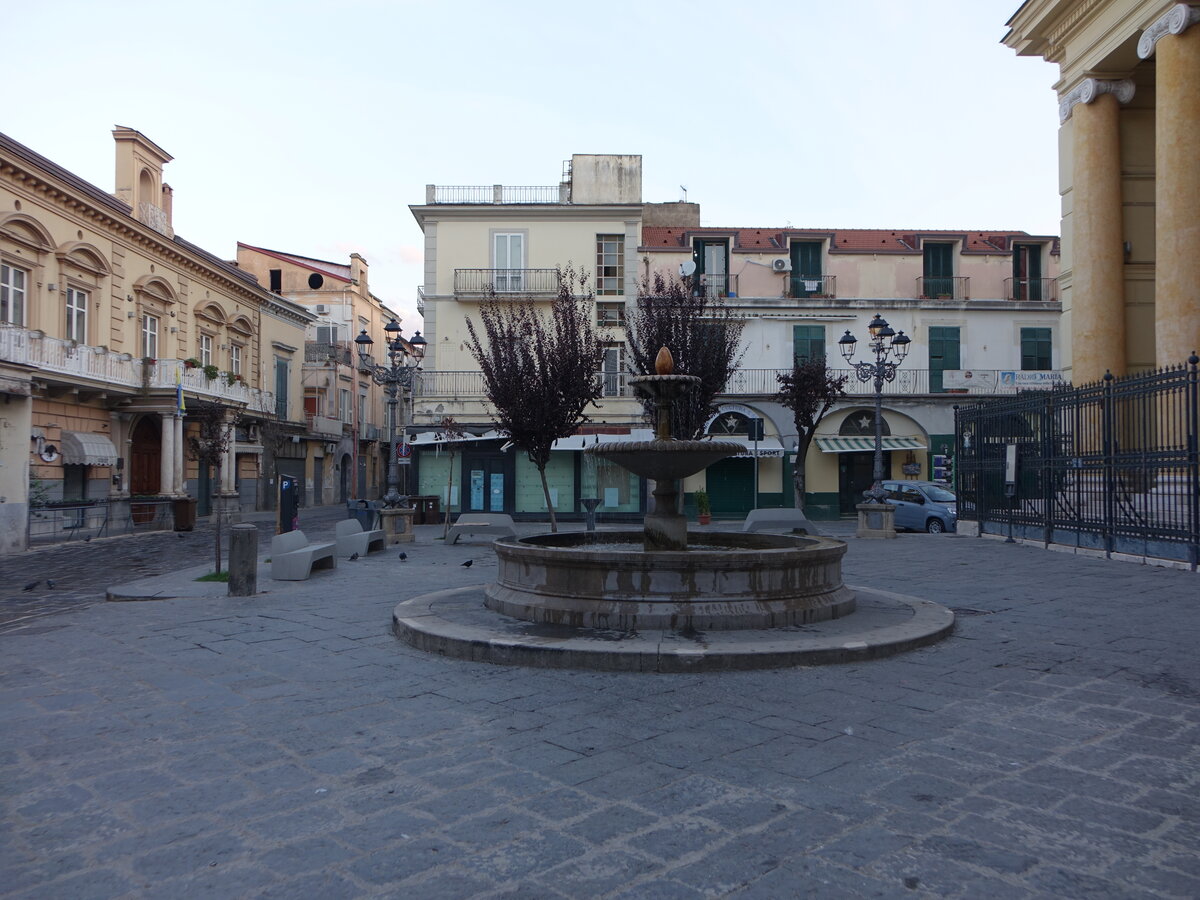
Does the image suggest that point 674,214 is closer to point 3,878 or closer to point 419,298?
point 419,298

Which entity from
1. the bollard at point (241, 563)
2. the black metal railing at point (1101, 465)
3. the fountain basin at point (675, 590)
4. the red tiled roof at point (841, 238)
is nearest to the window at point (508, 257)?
the red tiled roof at point (841, 238)

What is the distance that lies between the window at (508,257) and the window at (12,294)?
45.8 ft

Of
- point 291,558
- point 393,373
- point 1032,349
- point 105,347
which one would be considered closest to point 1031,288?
point 1032,349

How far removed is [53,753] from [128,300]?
24.8m

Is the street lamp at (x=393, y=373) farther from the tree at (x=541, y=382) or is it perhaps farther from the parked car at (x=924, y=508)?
the parked car at (x=924, y=508)

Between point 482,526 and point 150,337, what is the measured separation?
1675 cm

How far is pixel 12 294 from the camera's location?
67.7ft

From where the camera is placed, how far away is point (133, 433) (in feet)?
87.4

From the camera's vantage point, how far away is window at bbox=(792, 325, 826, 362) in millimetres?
30594

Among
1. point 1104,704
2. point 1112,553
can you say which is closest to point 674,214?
point 1112,553

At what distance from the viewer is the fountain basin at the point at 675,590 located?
21.5ft

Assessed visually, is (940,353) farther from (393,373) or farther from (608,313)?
(393,373)

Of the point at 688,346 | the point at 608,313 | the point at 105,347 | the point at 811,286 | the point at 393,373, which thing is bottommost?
the point at 393,373

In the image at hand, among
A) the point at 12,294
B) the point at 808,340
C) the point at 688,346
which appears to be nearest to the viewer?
the point at 12,294
